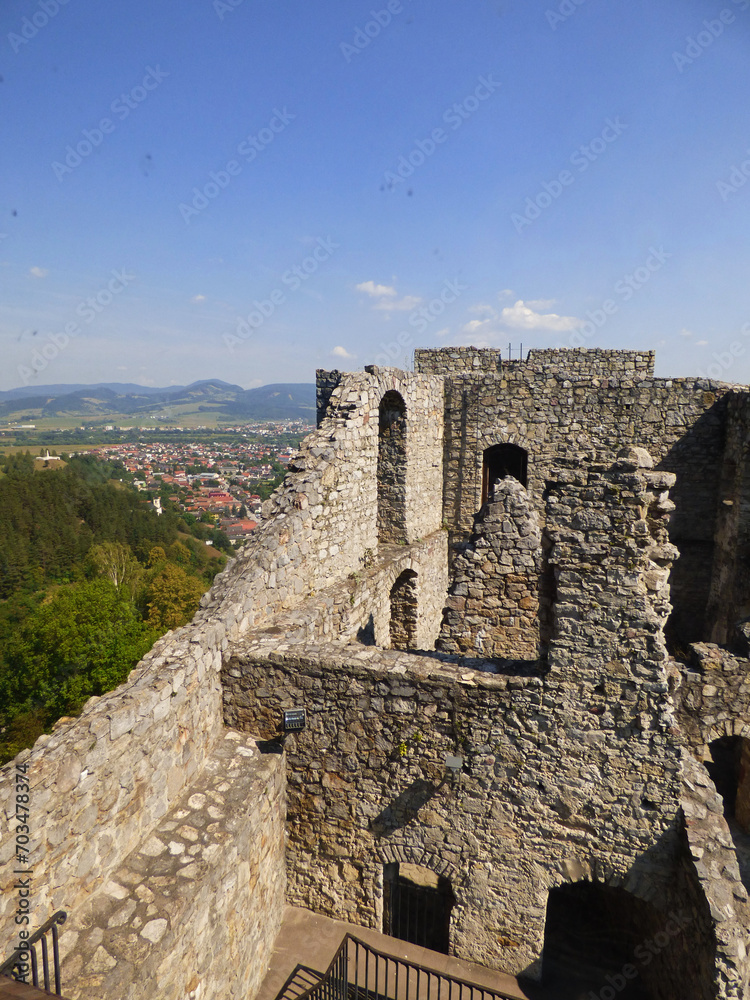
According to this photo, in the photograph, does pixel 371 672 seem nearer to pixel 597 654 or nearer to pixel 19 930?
pixel 597 654

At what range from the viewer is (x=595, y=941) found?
19.1 feet

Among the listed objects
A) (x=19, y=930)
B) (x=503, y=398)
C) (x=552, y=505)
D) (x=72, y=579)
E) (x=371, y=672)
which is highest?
(x=503, y=398)

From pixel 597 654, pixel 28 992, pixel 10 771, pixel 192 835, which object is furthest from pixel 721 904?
pixel 10 771

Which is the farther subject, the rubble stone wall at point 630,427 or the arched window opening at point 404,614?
the arched window opening at point 404,614

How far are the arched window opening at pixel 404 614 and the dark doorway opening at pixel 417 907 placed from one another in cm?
423

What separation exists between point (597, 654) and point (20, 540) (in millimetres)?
59762

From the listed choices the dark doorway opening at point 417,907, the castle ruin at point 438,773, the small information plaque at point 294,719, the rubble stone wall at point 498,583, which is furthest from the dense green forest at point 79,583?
the rubble stone wall at point 498,583

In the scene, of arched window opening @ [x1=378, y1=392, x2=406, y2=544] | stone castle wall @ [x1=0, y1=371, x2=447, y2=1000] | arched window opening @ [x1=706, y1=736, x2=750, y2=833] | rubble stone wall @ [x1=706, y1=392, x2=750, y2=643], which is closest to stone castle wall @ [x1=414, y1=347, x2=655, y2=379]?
rubble stone wall @ [x1=706, y1=392, x2=750, y2=643]

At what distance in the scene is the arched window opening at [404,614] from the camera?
1018 centimetres

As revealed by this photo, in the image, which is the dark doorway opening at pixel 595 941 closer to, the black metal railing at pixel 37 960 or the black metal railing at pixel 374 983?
the black metal railing at pixel 374 983

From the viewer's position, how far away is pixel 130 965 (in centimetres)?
323

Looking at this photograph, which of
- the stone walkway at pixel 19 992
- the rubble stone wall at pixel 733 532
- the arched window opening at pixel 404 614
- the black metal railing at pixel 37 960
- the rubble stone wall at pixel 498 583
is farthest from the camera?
the arched window opening at pixel 404 614

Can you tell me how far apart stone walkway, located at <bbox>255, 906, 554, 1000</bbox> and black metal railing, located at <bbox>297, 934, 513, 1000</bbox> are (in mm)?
110

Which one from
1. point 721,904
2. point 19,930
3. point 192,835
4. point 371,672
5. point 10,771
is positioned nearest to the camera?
point 19,930
